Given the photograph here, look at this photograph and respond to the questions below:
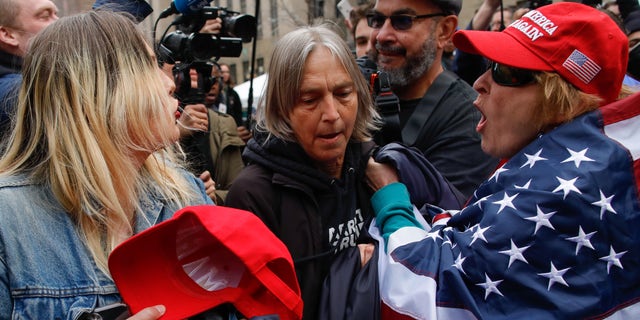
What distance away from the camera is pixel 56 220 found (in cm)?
148

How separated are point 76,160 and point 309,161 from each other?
2.70 ft

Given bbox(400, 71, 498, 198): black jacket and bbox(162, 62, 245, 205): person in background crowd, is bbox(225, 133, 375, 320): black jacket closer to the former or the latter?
bbox(400, 71, 498, 198): black jacket

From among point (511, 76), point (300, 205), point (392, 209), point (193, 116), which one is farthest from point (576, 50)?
point (193, 116)

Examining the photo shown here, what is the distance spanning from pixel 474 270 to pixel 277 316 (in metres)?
0.60

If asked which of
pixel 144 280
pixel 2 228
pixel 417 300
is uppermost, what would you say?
pixel 2 228

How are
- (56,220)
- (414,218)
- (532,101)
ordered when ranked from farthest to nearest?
(414,218) < (532,101) < (56,220)

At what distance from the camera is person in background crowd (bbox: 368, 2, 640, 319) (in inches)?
60.4

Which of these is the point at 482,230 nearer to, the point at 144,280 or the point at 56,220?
the point at 144,280

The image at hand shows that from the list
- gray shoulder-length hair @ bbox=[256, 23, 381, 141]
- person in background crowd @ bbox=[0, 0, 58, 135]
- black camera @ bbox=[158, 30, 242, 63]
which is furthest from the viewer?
black camera @ bbox=[158, 30, 242, 63]

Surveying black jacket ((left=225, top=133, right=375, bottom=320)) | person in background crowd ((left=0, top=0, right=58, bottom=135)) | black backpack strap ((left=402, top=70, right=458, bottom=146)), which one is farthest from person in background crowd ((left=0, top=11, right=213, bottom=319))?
person in background crowd ((left=0, top=0, right=58, bottom=135))

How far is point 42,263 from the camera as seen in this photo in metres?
1.40

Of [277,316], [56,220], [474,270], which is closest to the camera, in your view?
[277,316]

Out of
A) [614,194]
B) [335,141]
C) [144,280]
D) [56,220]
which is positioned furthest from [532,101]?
[56,220]

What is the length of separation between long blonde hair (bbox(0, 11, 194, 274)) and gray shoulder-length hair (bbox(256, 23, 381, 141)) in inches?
19.9
